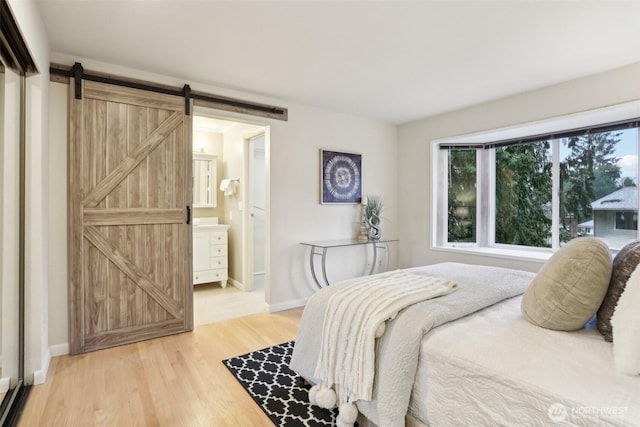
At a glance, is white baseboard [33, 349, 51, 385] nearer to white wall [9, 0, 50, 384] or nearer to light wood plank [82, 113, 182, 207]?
white wall [9, 0, 50, 384]

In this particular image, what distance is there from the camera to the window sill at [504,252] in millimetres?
3464

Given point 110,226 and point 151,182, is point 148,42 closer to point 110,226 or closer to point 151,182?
point 151,182

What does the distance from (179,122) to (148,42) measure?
2.52 feet

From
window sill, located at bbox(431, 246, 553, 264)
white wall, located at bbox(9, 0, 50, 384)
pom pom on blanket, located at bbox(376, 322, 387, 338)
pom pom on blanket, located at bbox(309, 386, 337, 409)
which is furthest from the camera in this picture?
window sill, located at bbox(431, 246, 553, 264)

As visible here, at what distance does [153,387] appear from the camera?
212 centimetres

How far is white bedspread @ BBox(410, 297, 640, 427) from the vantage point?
98 cm

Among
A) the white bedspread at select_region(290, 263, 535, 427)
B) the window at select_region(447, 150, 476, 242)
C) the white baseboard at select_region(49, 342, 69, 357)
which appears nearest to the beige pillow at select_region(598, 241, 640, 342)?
the white bedspread at select_region(290, 263, 535, 427)

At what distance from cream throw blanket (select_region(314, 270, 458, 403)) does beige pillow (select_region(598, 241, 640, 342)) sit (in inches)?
26.7

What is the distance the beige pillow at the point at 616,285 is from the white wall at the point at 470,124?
2149 millimetres

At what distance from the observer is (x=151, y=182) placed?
2918mm

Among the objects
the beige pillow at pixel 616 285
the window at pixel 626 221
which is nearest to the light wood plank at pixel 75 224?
the beige pillow at pixel 616 285

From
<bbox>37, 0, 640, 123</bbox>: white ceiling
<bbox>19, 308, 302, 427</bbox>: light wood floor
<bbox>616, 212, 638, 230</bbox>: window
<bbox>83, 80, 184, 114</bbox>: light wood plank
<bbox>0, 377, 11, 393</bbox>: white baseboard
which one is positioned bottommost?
<bbox>19, 308, 302, 427</bbox>: light wood floor

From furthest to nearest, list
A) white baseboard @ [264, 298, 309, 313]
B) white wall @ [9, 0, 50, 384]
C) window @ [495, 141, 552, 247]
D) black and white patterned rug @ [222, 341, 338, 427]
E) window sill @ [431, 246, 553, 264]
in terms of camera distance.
Result: window @ [495, 141, 552, 247], white baseboard @ [264, 298, 309, 313], window sill @ [431, 246, 553, 264], white wall @ [9, 0, 50, 384], black and white patterned rug @ [222, 341, 338, 427]

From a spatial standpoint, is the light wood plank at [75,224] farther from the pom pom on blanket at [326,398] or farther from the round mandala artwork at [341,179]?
the round mandala artwork at [341,179]
